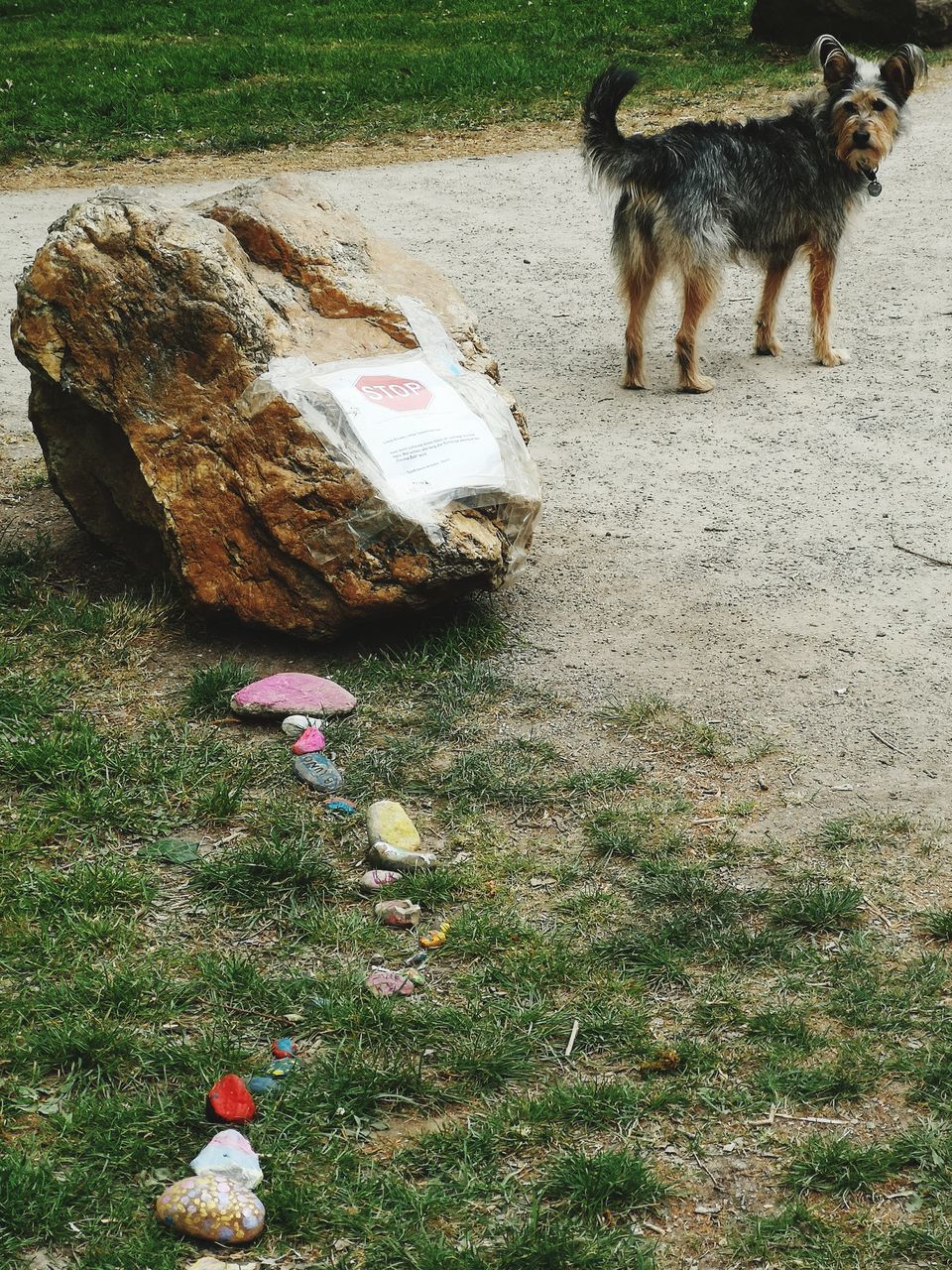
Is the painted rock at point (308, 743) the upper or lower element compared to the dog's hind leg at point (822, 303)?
lower

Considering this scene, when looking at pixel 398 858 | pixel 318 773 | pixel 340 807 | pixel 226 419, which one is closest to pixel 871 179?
pixel 226 419

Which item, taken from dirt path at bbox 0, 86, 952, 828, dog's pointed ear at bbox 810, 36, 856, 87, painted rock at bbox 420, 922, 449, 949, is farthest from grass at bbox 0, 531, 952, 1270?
dog's pointed ear at bbox 810, 36, 856, 87

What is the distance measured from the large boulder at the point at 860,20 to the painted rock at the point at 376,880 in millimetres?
12278

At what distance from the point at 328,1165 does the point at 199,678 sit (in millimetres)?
2138

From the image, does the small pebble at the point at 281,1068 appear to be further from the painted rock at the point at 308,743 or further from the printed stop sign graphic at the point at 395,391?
the printed stop sign graphic at the point at 395,391

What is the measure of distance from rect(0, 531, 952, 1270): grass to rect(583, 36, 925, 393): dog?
3263 mm

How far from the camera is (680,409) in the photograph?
7.34m

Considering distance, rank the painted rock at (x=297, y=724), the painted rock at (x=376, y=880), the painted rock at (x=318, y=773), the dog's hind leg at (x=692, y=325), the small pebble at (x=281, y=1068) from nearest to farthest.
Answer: the small pebble at (x=281, y=1068) → the painted rock at (x=376, y=880) → the painted rock at (x=318, y=773) → the painted rock at (x=297, y=724) → the dog's hind leg at (x=692, y=325)

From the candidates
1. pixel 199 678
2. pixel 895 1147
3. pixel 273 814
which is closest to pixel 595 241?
pixel 199 678

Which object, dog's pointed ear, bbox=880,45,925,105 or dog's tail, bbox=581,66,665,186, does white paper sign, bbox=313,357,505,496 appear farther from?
dog's pointed ear, bbox=880,45,925,105

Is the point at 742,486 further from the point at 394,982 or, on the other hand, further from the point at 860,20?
the point at 860,20

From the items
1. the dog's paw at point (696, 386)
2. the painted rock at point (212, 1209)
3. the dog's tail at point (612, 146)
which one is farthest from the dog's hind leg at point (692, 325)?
the painted rock at point (212, 1209)

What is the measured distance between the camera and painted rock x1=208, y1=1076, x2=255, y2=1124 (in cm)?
306

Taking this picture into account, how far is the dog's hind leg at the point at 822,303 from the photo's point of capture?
7566 mm
